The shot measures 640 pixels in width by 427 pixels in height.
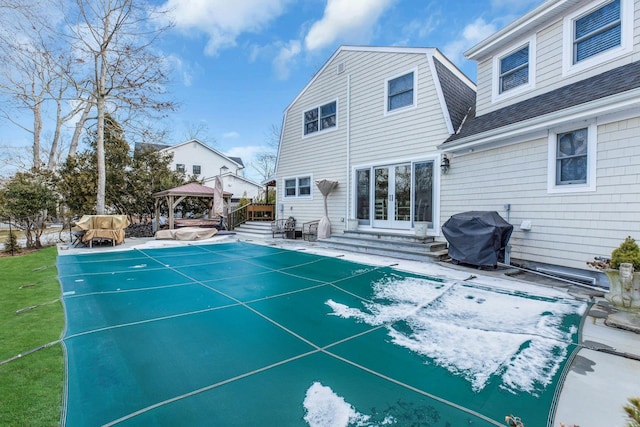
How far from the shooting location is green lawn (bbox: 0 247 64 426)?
6.19 ft

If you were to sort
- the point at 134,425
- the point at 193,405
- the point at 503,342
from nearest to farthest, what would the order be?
the point at 134,425 < the point at 193,405 < the point at 503,342

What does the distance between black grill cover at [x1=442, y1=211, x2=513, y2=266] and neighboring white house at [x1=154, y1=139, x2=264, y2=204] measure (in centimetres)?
2018

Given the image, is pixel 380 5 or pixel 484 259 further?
pixel 380 5

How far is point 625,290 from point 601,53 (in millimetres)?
4467

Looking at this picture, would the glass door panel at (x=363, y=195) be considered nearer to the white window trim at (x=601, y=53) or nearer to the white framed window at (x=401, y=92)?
the white framed window at (x=401, y=92)

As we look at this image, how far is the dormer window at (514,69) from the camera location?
6.53 m

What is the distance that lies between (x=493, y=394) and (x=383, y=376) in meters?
0.75

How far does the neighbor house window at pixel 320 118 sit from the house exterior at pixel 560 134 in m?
4.73

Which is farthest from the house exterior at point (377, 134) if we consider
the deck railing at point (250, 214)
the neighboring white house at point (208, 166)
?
the neighboring white house at point (208, 166)

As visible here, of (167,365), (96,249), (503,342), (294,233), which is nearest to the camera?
(167,365)

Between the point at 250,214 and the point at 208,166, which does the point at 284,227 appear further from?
the point at 208,166

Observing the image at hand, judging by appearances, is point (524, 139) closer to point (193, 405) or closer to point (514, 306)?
point (514, 306)

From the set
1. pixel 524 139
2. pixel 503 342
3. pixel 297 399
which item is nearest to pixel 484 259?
pixel 524 139

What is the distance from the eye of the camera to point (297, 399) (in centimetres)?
204
